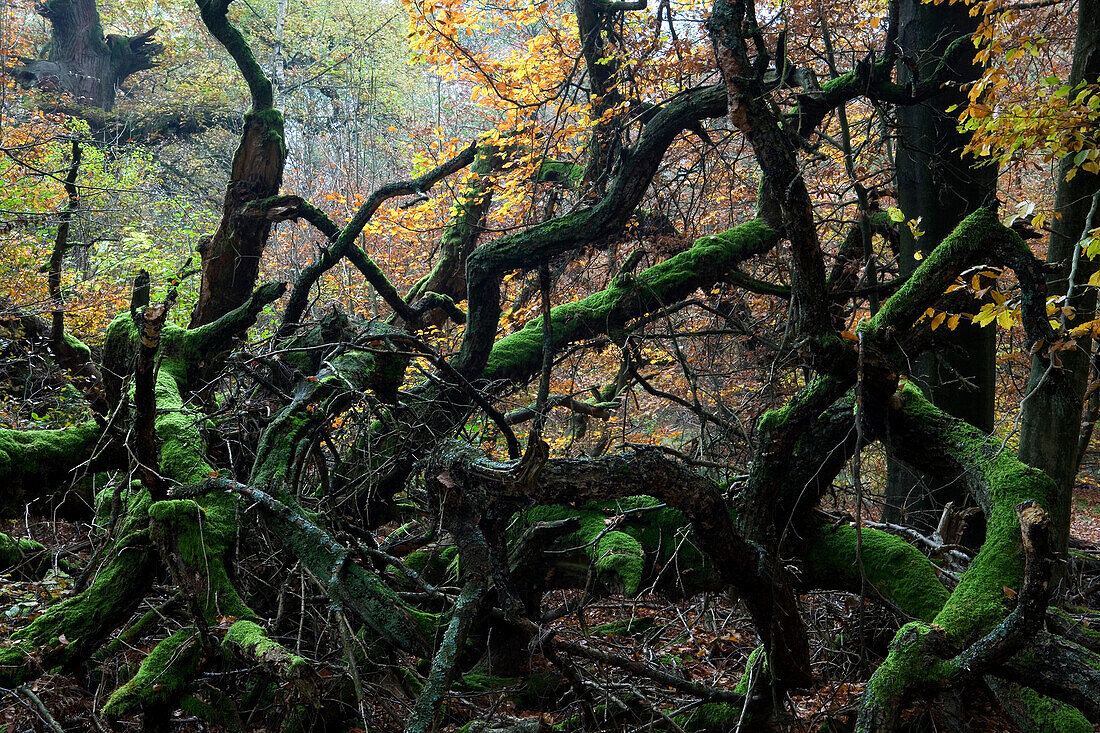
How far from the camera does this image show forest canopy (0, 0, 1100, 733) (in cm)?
295

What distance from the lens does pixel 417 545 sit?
5496 mm

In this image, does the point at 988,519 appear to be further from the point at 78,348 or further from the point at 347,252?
the point at 78,348

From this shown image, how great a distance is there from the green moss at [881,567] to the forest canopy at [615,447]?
18mm

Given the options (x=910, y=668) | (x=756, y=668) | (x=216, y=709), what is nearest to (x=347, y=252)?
(x=216, y=709)

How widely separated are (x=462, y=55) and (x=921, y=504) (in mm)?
6629

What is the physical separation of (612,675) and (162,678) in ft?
8.61

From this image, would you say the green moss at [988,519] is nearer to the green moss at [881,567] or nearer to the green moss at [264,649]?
the green moss at [881,567]

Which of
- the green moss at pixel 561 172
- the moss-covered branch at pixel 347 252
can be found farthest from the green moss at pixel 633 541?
the green moss at pixel 561 172

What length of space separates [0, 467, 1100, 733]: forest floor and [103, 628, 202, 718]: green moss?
0.41 feet

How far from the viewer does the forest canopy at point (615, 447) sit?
9.67ft

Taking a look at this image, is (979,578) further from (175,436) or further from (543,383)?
(175,436)

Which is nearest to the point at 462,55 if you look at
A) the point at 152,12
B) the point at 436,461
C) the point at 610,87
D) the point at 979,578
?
the point at 610,87

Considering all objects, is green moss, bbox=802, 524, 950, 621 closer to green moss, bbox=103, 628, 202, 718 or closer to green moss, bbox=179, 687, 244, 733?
green moss, bbox=179, 687, 244, 733

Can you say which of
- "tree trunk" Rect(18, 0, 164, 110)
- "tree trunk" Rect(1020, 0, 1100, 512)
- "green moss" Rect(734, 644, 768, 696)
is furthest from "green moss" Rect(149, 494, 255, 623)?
"tree trunk" Rect(18, 0, 164, 110)
